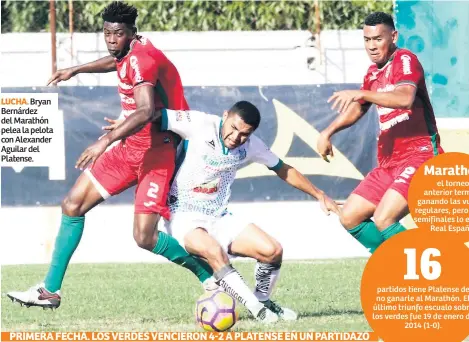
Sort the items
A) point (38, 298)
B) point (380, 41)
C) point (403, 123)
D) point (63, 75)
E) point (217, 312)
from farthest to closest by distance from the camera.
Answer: point (63, 75) < point (403, 123) < point (38, 298) < point (380, 41) < point (217, 312)

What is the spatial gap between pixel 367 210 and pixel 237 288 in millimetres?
1597

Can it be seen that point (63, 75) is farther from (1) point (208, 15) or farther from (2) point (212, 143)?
(1) point (208, 15)

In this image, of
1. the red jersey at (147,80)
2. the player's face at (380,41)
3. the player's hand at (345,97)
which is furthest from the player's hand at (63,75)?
the player's hand at (345,97)

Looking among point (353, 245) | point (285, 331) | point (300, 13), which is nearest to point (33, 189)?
point (353, 245)

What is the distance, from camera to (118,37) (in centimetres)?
938

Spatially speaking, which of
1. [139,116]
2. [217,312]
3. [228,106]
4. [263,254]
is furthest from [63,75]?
[228,106]

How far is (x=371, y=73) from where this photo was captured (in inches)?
389

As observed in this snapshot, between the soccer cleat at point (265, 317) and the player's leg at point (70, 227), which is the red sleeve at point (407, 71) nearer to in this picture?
the soccer cleat at point (265, 317)

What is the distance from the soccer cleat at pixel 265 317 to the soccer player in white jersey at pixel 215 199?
0.53 feet

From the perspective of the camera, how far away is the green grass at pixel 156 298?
8.91 metres

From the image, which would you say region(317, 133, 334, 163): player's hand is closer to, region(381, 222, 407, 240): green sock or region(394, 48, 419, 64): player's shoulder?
region(381, 222, 407, 240): green sock

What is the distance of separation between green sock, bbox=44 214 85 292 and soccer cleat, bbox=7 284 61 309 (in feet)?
0.28

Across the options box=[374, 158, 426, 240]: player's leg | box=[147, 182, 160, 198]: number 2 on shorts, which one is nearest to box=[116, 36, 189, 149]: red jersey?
box=[147, 182, 160, 198]: number 2 on shorts

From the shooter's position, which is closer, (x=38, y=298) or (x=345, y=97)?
(x=345, y=97)
